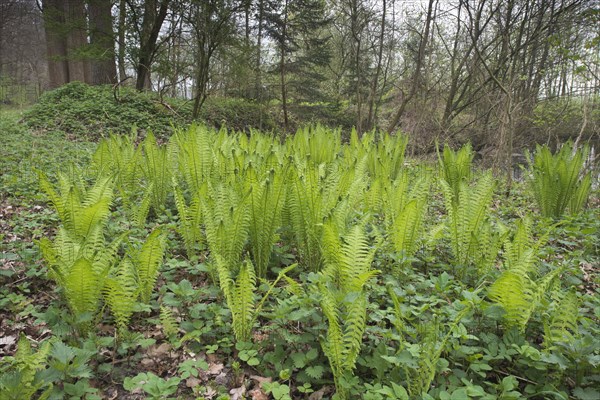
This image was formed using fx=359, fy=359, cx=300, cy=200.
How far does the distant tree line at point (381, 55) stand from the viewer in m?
5.48

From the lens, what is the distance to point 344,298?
1.33 metres

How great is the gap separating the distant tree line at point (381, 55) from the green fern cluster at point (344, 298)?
300 cm

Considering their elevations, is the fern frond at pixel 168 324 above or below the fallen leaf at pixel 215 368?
above

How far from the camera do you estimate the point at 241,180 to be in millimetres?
2256

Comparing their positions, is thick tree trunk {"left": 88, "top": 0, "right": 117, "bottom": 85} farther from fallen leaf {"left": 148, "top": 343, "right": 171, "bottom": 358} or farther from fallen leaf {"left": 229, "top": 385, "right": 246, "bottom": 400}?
fallen leaf {"left": 229, "top": 385, "right": 246, "bottom": 400}

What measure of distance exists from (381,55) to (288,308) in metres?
7.38

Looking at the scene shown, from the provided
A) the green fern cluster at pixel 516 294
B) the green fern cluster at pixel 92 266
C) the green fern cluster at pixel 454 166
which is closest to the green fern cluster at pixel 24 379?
the green fern cluster at pixel 92 266

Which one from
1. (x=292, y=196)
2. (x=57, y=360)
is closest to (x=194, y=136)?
(x=292, y=196)

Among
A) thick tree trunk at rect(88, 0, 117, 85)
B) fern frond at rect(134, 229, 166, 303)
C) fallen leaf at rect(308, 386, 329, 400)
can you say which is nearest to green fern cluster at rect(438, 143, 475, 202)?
fallen leaf at rect(308, 386, 329, 400)

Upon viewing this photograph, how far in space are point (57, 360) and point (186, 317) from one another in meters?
0.52

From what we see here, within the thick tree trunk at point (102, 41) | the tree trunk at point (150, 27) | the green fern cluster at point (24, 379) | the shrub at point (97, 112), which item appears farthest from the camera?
the tree trunk at point (150, 27)

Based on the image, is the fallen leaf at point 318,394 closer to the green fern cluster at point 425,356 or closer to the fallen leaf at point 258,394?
the fallen leaf at point 258,394

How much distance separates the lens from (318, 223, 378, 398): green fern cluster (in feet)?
3.90

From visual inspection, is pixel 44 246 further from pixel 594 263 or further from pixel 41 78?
pixel 41 78
